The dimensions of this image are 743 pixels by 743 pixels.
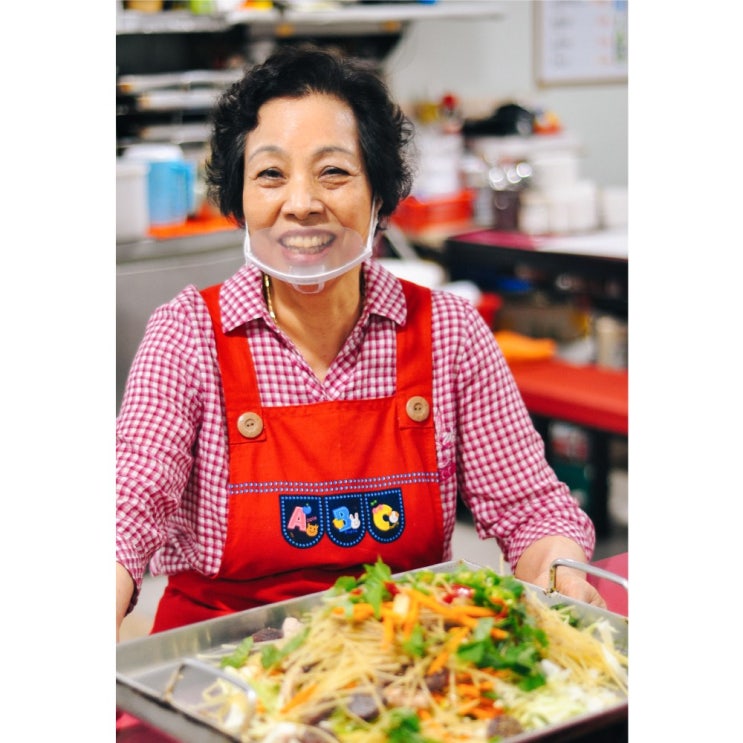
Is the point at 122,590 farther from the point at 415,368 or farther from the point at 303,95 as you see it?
the point at 303,95

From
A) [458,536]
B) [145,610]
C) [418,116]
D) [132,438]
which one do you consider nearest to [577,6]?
[418,116]

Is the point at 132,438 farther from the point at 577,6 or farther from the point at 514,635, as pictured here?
the point at 577,6

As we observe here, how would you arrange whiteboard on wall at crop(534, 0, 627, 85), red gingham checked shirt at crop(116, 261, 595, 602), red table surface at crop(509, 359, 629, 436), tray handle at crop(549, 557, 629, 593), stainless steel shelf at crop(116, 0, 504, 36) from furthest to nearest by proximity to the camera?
whiteboard on wall at crop(534, 0, 627, 85), stainless steel shelf at crop(116, 0, 504, 36), red table surface at crop(509, 359, 629, 436), red gingham checked shirt at crop(116, 261, 595, 602), tray handle at crop(549, 557, 629, 593)

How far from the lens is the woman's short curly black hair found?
74.6 inches

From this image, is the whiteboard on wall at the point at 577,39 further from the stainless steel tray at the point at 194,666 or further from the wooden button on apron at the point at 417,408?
the stainless steel tray at the point at 194,666

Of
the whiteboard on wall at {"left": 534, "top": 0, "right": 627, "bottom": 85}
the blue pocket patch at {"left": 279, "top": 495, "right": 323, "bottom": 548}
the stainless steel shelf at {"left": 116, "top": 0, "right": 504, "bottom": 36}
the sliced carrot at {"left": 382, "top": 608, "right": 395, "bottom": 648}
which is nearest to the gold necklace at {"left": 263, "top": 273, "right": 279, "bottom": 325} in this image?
the blue pocket patch at {"left": 279, "top": 495, "right": 323, "bottom": 548}

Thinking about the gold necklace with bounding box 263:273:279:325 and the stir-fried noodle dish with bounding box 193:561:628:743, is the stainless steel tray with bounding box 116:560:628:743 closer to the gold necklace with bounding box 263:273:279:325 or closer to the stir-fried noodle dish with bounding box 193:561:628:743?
the stir-fried noodle dish with bounding box 193:561:628:743

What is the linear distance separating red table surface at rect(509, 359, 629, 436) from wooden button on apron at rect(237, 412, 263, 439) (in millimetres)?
2293

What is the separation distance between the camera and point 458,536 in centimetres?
397

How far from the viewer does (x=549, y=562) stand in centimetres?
182

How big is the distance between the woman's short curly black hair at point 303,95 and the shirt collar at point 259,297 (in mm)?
119

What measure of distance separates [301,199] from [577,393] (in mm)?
2507

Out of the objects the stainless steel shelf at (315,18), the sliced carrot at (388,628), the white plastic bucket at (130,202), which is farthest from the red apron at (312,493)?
the stainless steel shelf at (315,18)

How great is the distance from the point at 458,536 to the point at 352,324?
211cm
